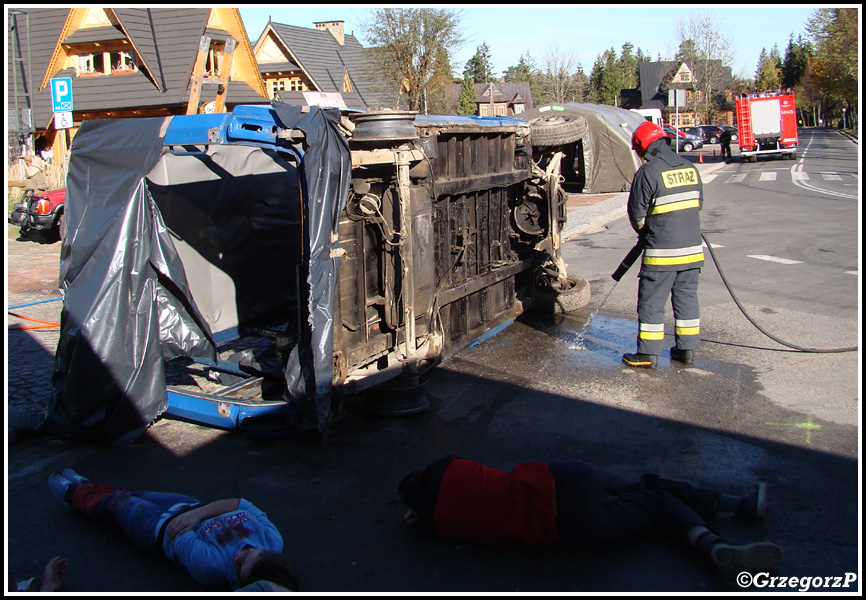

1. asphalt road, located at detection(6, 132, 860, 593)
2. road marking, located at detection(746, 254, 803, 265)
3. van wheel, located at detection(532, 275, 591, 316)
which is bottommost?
asphalt road, located at detection(6, 132, 860, 593)

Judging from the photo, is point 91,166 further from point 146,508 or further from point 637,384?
point 637,384

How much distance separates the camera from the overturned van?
13.8 ft

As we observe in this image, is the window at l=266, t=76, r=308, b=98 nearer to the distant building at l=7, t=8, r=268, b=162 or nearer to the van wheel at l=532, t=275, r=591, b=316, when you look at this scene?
the distant building at l=7, t=8, r=268, b=162

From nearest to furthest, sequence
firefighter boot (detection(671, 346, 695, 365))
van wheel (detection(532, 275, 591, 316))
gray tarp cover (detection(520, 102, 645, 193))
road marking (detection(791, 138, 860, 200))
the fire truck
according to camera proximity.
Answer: firefighter boot (detection(671, 346, 695, 365)) → van wheel (detection(532, 275, 591, 316)) → road marking (detection(791, 138, 860, 200)) → gray tarp cover (detection(520, 102, 645, 193)) → the fire truck

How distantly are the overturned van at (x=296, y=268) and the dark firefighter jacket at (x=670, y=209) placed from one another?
1337 millimetres

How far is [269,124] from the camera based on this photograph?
4.14 meters

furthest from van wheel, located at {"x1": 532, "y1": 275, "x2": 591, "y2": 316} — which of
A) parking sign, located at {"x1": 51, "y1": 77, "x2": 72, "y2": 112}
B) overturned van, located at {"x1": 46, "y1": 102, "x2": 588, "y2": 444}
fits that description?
parking sign, located at {"x1": 51, "y1": 77, "x2": 72, "y2": 112}

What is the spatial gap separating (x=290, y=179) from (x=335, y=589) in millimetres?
4270

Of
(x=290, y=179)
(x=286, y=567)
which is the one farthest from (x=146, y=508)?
(x=290, y=179)

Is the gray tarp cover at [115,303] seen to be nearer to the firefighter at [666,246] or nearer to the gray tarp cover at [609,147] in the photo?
the firefighter at [666,246]

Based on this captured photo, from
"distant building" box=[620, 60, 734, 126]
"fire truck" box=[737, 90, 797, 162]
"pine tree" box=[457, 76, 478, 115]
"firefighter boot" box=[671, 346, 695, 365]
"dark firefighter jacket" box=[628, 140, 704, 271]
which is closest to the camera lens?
"dark firefighter jacket" box=[628, 140, 704, 271]

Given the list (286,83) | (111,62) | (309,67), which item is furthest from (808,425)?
(286,83)

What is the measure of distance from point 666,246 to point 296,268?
10.2 ft

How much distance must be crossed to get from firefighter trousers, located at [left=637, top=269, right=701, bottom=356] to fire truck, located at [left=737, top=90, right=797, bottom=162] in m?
28.9
